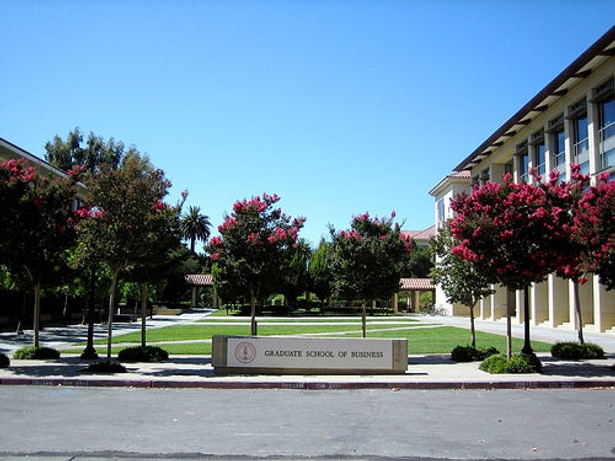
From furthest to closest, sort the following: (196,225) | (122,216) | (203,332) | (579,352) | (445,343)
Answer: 1. (196,225)
2. (203,332)
3. (445,343)
4. (579,352)
5. (122,216)

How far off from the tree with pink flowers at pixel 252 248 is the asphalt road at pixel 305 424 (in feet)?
17.7

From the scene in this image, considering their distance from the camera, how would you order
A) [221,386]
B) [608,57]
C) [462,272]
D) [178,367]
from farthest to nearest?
[608,57]
[462,272]
[178,367]
[221,386]

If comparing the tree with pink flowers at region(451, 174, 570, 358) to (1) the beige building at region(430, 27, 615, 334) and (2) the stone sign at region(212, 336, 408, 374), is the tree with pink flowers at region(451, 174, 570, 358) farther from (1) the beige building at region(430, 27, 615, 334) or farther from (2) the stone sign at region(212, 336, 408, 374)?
(1) the beige building at region(430, 27, 615, 334)

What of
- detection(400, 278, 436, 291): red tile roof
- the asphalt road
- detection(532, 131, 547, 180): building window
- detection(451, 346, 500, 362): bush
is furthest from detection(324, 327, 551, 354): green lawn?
detection(400, 278, 436, 291): red tile roof

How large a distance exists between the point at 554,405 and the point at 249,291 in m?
9.46

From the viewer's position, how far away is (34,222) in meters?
15.7

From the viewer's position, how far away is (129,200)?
14938mm

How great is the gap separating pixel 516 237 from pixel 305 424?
8.25 metres

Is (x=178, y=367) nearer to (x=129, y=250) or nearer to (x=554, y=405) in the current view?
(x=129, y=250)

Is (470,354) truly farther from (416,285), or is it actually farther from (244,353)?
(416,285)

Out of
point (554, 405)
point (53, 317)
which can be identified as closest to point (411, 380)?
point (554, 405)

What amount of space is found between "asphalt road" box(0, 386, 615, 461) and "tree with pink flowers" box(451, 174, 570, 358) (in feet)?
10.8

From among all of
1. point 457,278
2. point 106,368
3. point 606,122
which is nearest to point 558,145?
point 606,122

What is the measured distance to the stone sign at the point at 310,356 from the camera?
1468cm
